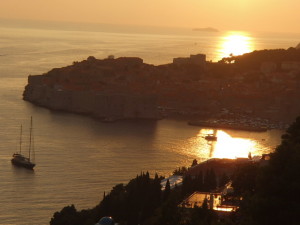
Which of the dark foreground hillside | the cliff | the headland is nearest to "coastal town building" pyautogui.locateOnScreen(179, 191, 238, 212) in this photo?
the dark foreground hillside

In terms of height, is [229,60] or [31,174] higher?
[229,60]

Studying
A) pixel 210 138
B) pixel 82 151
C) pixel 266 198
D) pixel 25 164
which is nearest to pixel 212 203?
pixel 266 198

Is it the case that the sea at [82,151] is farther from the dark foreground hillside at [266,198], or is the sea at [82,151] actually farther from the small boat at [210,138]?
the dark foreground hillside at [266,198]

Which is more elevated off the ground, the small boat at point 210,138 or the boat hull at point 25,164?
the small boat at point 210,138

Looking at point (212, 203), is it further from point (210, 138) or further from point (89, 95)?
point (89, 95)

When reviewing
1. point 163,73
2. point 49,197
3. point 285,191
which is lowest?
point 49,197

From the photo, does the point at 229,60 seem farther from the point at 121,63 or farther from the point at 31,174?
the point at 31,174

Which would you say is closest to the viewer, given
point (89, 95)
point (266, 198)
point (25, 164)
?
point (266, 198)

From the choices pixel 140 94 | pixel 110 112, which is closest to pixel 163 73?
pixel 140 94

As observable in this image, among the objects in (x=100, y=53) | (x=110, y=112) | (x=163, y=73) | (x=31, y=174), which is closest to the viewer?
(x=31, y=174)

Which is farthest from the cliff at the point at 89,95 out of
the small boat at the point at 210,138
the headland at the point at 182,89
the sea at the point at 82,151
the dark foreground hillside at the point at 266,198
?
the dark foreground hillside at the point at 266,198

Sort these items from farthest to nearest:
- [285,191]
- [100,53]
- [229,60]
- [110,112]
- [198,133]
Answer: [100,53]
[229,60]
[110,112]
[198,133]
[285,191]
